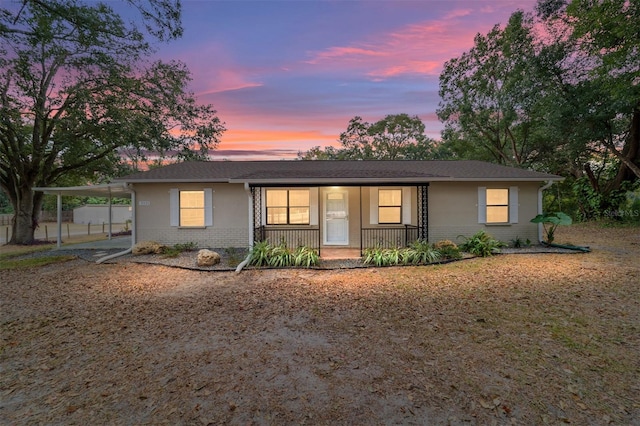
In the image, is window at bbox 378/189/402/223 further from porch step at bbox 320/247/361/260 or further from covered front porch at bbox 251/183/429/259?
porch step at bbox 320/247/361/260

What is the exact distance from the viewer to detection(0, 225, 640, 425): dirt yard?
2.58m

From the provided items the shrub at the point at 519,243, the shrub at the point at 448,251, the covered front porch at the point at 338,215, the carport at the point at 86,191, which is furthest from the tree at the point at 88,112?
the shrub at the point at 519,243

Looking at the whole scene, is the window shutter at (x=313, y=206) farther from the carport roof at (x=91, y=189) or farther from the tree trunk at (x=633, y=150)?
the tree trunk at (x=633, y=150)

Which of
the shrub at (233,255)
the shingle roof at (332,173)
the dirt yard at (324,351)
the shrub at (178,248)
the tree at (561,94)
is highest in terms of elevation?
the tree at (561,94)

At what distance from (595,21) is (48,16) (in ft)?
59.0

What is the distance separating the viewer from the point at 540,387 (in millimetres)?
2854

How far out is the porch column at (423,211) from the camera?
31.7 ft

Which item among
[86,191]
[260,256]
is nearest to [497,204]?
[260,256]

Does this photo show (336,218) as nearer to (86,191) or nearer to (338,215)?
(338,215)

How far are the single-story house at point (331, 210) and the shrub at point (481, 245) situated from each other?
604mm

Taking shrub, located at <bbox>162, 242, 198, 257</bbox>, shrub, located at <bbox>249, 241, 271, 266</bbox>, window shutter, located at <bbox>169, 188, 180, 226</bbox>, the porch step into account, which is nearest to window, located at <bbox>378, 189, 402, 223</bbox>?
the porch step

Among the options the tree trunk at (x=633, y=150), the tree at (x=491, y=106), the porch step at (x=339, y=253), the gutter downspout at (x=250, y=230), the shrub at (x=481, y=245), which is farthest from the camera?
the tree at (x=491, y=106)

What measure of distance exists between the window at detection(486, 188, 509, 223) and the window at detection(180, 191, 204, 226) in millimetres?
10180

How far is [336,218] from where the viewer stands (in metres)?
10.6
